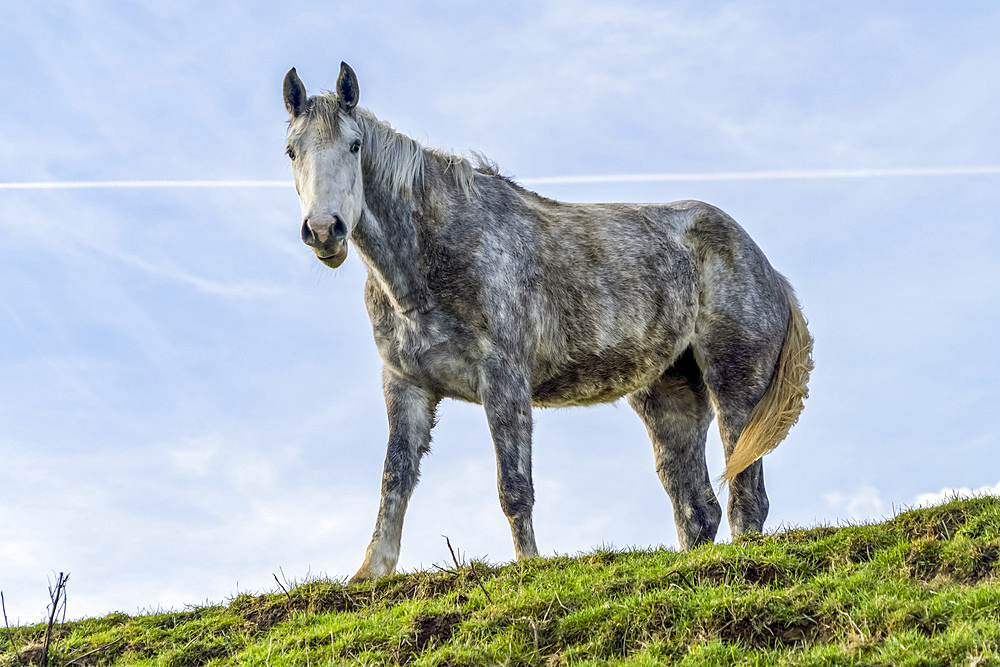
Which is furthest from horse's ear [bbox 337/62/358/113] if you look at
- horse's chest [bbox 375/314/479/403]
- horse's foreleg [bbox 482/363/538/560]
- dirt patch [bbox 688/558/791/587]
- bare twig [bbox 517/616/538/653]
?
dirt patch [bbox 688/558/791/587]

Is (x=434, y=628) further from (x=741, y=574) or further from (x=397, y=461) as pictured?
(x=397, y=461)

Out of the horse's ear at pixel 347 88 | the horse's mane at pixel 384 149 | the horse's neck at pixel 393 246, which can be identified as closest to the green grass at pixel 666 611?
the horse's neck at pixel 393 246

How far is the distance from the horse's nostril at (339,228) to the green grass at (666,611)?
106 inches

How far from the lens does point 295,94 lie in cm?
791

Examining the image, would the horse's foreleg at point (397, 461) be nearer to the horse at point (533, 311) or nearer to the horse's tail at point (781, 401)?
the horse at point (533, 311)

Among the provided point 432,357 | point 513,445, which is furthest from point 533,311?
point 513,445

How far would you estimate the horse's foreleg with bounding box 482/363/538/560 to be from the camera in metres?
7.65

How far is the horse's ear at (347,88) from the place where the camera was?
26.0 feet

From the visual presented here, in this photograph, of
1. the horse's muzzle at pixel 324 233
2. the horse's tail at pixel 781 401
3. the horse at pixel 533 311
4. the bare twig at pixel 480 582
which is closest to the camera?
the bare twig at pixel 480 582

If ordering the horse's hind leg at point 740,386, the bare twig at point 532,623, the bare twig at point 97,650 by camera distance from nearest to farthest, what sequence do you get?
1. the bare twig at point 532,623
2. the bare twig at point 97,650
3. the horse's hind leg at point 740,386

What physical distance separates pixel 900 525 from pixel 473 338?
3.52 meters

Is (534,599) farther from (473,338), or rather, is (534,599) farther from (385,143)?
(385,143)

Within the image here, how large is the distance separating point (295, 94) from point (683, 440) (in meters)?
5.04

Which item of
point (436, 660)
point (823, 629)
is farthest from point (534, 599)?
point (823, 629)
